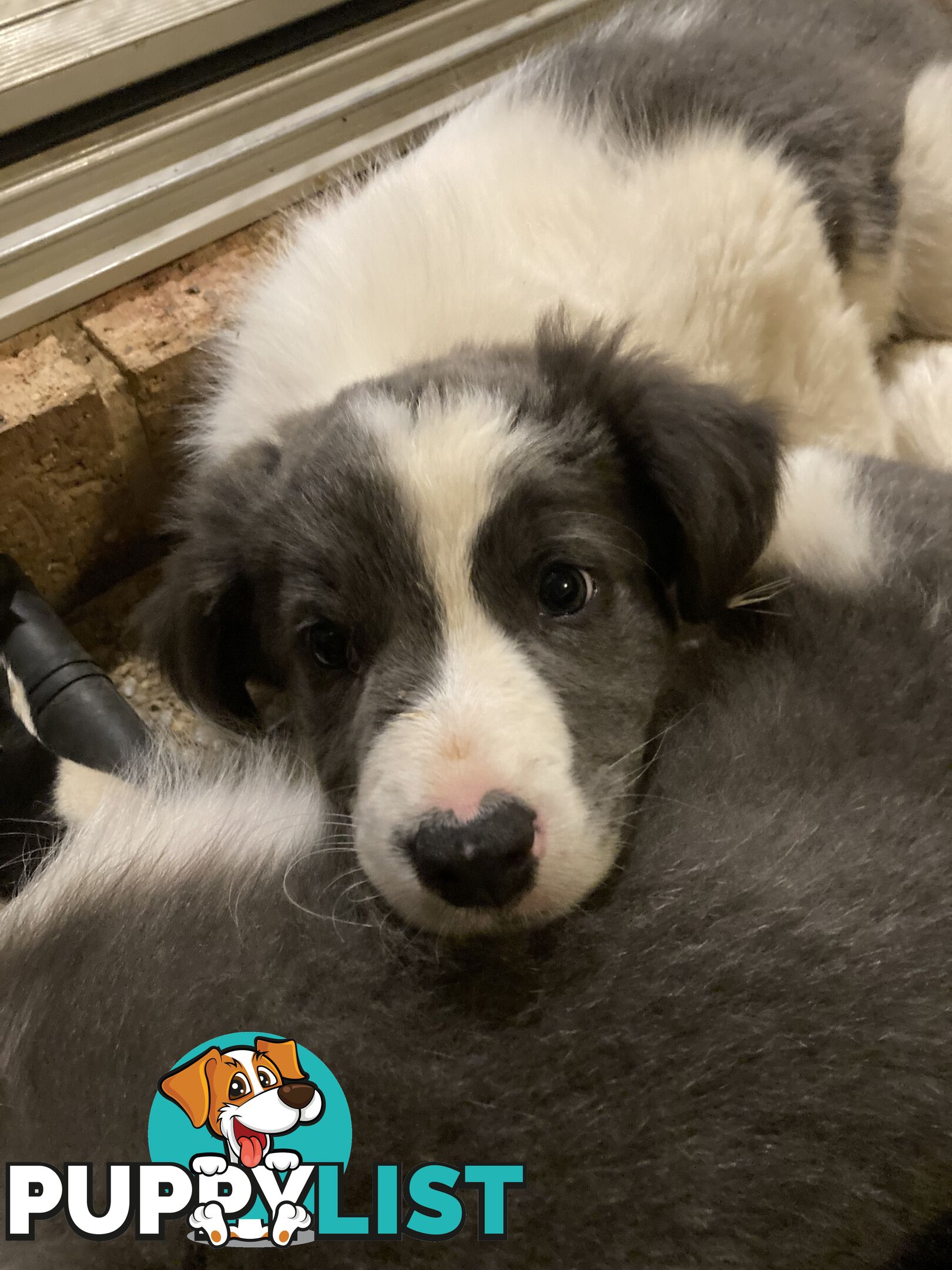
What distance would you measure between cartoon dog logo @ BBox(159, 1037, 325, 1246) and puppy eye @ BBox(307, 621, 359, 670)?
455 mm

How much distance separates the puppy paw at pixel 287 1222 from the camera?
0.77 m

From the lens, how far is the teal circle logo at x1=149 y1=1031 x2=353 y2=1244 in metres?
0.81

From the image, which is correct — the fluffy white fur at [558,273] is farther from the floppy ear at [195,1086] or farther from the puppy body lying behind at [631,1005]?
the floppy ear at [195,1086]

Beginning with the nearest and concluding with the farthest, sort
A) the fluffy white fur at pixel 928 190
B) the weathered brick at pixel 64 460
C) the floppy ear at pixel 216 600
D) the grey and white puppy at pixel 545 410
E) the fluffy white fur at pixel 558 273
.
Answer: the grey and white puppy at pixel 545 410 → the floppy ear at pixel 216 600 → the fluffy white fur at pixel 558 273 → the weathered brick at pixel 64 460 → the fluffy white fur at pixel 928 190

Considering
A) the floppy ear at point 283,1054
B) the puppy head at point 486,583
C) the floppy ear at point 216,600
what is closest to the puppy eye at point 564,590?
the puppy head at point 486,583

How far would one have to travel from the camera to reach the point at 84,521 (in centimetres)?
181

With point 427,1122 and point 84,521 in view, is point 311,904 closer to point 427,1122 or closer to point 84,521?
point 427,1122

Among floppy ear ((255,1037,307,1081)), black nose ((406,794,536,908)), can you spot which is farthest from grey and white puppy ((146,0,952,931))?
floppy ear ((255,1037,307,1081))

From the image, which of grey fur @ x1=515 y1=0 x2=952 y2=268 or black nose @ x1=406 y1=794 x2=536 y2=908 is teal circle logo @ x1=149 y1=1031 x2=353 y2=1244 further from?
grey fur @ x1=515 y1=0 x2=952 y2=268

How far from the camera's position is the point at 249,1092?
2.75 ft

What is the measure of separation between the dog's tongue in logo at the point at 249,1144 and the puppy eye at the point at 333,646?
49cm

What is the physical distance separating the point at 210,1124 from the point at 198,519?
28.8 inches

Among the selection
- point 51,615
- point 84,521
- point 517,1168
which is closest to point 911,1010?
point 517,1168

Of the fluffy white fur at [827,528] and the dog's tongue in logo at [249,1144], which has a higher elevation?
the fluffy white fur at [827,528]
